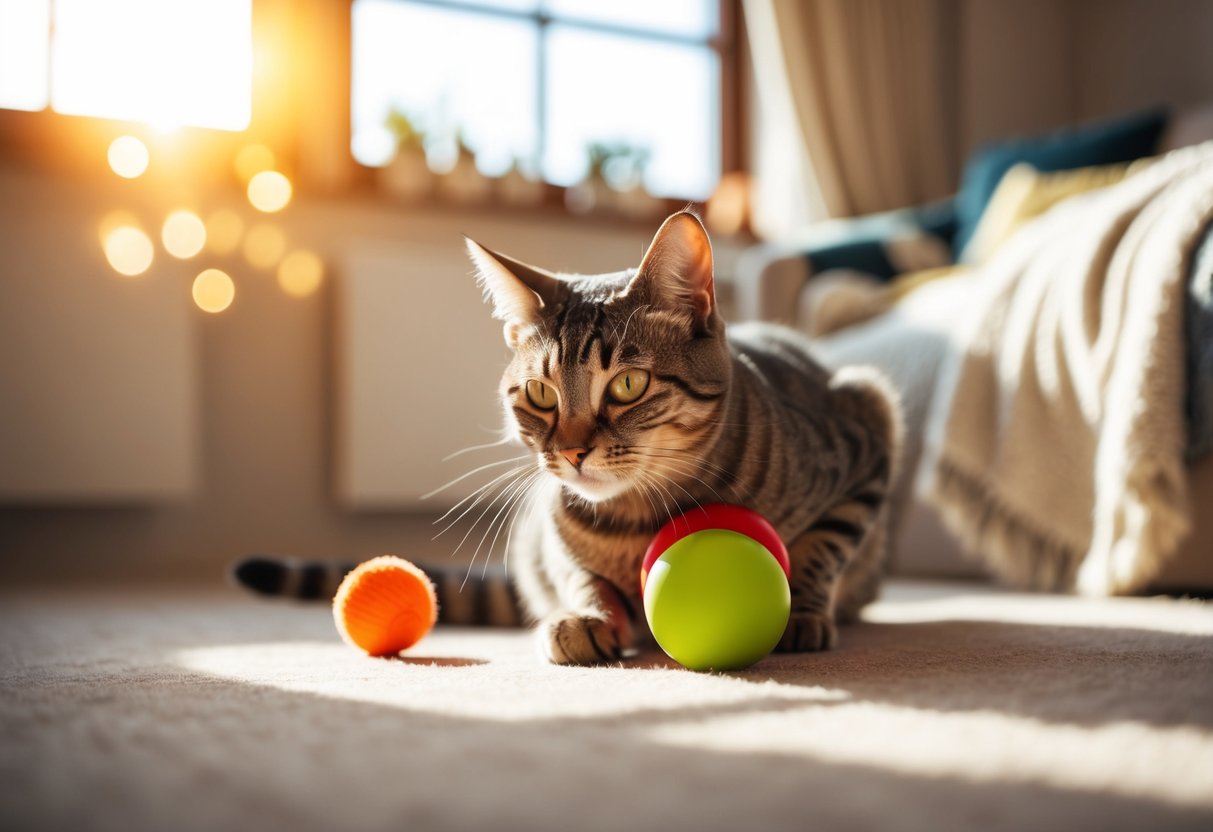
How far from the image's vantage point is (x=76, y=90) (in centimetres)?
258

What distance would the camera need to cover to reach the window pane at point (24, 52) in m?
2.51

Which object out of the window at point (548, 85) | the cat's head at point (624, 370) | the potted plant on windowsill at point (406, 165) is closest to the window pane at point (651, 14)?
the window at point (548, 85)

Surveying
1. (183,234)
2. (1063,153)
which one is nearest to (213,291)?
(183,234)

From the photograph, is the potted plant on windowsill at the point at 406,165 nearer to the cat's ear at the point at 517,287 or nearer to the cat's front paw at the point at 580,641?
the cat's ear at the point at 517,287

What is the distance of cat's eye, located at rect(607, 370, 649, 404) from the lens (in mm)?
1035

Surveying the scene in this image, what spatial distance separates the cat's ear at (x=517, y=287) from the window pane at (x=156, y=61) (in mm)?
1882

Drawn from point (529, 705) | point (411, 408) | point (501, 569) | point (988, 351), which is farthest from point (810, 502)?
point (411, 408)

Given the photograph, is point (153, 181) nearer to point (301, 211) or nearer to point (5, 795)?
point (301, 211)

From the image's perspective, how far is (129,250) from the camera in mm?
2443

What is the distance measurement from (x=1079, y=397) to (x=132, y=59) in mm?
2506

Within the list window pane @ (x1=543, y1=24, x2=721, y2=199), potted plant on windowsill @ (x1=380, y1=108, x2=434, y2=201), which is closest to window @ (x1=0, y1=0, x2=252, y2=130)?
potted plant on windowsill @ (x1=380, y1=108, x2=434, y2=201)

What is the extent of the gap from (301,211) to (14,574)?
118cm

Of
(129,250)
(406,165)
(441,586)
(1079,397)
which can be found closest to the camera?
(441,586)

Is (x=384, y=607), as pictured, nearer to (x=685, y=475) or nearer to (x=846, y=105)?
(x=685, y=475)
